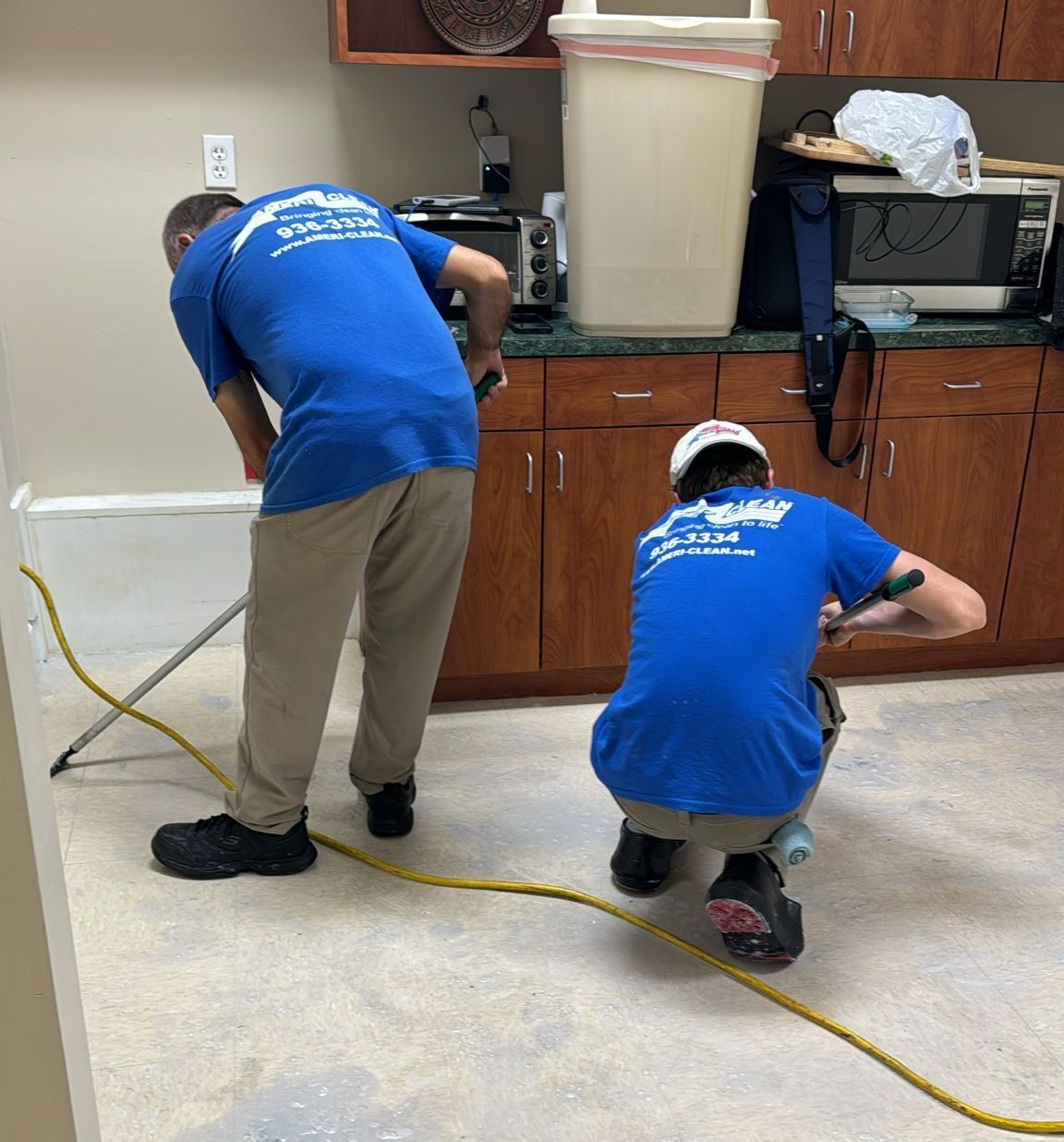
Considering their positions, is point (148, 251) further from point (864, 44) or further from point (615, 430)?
point (864, 44)

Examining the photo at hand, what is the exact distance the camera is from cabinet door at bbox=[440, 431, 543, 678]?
2656mm

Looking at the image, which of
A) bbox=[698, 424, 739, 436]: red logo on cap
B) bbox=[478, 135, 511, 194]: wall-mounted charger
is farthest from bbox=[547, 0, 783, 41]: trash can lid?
bbox=[698, 424, 739, 436]: red logo on cap

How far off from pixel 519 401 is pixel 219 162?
939 millimetres

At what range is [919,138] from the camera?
8.69ft

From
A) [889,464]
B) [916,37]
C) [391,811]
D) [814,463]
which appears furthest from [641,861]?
[916,37]

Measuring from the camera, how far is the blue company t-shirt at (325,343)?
190cm

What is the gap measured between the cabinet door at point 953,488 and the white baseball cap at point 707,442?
0.96m

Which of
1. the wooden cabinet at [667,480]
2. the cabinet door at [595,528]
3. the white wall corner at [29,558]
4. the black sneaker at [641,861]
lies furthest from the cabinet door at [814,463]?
the white wall corner at [29,558]

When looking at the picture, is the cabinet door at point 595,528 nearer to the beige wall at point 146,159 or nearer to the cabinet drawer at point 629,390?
the cabinet drawer at point 629,390

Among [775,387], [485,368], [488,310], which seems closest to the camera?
[488,310]

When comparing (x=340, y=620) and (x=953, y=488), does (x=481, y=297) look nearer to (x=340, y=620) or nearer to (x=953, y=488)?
(x=340, y=620)

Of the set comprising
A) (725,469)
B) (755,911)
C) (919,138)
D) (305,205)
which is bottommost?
(755,911)

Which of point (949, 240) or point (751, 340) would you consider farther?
point (949, 240)

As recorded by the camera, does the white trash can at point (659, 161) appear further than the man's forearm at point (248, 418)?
Yes
